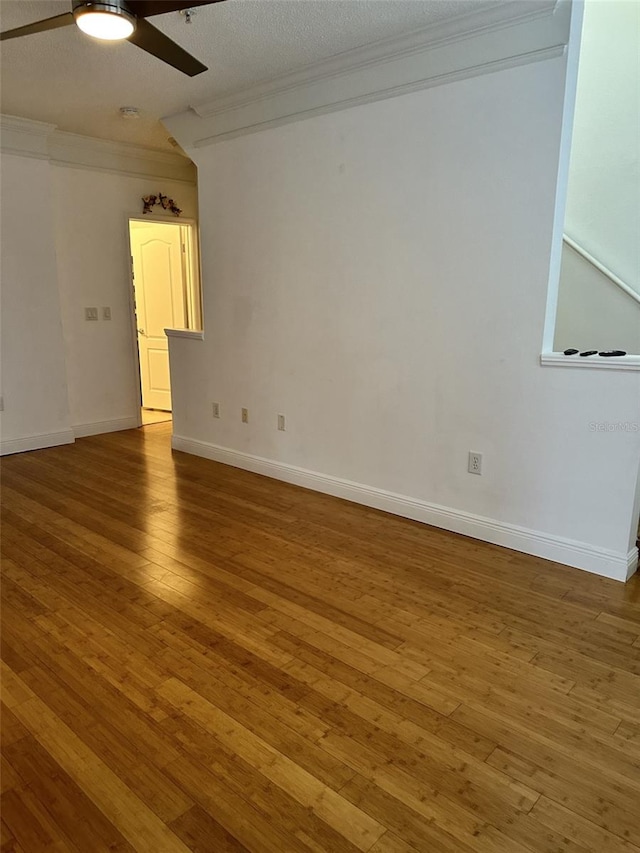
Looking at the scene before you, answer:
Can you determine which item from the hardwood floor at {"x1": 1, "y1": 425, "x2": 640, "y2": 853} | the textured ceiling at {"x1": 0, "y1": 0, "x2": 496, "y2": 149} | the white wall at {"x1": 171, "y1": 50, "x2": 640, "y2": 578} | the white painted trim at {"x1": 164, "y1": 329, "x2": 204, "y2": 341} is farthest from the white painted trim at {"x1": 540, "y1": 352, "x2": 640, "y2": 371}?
the white painted trim at {"x1": 164, "y1": 329, "x2": 204, "y2": 341}

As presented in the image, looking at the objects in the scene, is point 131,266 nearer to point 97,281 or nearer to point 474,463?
point 97,281

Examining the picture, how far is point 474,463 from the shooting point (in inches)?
122

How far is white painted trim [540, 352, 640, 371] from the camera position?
8.27 ft

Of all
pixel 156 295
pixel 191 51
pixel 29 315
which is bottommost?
pixel 29 315

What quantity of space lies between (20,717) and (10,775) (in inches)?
9.2

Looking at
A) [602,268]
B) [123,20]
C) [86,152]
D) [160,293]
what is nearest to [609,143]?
[602,268]

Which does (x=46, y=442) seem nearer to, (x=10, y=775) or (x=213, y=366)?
(x=213, y=366)

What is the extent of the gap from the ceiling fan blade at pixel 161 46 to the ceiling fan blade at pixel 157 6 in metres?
0.04

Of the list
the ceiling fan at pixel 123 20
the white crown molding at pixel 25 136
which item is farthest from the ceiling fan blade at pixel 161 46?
the white crown molding at pixel 25 136

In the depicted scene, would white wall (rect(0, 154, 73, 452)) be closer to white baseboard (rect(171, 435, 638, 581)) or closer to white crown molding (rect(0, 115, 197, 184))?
white crown molding (rect(0, 115, 197, 184))

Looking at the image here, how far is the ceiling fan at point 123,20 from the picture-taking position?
6.88 ft

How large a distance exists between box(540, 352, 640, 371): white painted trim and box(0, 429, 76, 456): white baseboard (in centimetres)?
415

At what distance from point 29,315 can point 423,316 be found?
11.3 ft

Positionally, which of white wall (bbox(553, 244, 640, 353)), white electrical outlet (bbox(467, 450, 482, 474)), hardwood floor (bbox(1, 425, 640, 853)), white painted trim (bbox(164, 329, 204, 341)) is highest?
white wall (bbox(553, 244, 640, 353))
